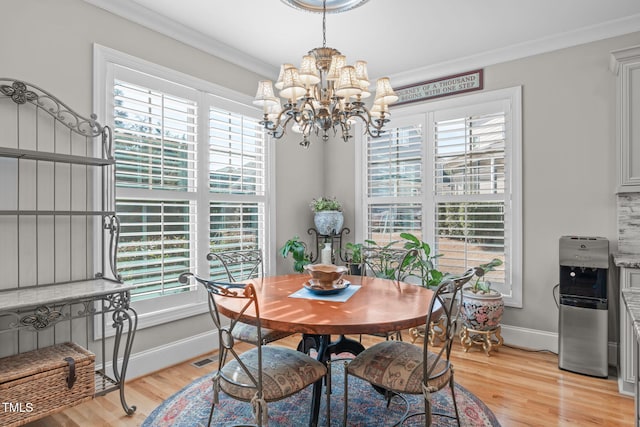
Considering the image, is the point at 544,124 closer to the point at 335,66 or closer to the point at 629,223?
the point at 629,223

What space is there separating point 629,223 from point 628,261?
513 millimetres

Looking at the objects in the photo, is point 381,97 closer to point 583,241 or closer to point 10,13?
point 583,241

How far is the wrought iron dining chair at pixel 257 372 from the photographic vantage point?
1.68 m

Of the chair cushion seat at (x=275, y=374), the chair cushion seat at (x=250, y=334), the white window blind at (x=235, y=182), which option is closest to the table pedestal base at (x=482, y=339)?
the chair cushion seat at (x=250, y=334)

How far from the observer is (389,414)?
90.8 inches

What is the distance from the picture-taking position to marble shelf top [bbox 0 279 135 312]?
1923mm

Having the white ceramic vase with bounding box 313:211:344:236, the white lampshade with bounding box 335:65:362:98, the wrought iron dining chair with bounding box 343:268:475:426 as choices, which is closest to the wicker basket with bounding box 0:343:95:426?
the wrought iron dining chair with bounding box 343:268:475:426

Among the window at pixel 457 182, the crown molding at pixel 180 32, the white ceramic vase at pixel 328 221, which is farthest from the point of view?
the white ceramic vase at pixel 328 221

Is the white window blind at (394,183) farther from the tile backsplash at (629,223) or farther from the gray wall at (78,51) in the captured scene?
the gray wall at (78,51)

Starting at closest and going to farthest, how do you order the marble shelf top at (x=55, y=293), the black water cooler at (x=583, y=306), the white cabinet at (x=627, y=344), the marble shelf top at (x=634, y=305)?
the marble shelf top at (x=634, y=305)
the marble shelf top at (x=55, y=293)
the white cabinet at (x=627, y=344)
the black water cooler at (x=583, y=306)

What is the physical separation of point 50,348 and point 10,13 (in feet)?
6.63

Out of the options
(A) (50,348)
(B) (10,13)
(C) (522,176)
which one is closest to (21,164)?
(B) (10,13)

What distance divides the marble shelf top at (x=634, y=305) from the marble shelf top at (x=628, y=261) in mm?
1012

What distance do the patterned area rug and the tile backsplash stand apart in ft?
5.70
